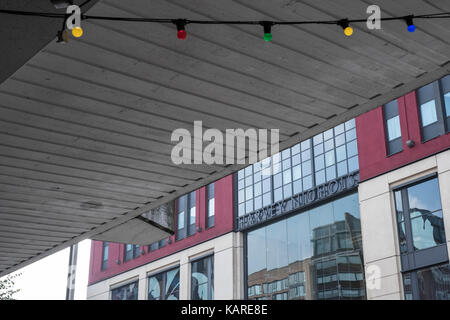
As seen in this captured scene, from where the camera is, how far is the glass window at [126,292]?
36.3 metres

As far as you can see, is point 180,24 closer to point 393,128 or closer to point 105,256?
point 393,128

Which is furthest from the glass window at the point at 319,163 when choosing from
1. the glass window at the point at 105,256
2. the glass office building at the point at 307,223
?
the glass window at the point at 105,256

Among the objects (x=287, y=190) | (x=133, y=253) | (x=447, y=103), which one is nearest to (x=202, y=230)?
(x=287, y=190)

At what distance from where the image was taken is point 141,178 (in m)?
12.0

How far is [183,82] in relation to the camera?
334 inches

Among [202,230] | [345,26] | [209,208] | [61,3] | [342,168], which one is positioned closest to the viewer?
[61,3]

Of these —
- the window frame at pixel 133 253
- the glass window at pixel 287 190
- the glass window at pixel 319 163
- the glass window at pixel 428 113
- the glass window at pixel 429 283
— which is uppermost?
the glass window at pixel 428 113

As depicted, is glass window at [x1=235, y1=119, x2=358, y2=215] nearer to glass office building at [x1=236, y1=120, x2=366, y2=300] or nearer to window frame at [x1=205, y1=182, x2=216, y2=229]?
glass office building at [x1=236, y1=120, x2=366, y2=300]

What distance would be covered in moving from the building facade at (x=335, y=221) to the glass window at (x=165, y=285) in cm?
6

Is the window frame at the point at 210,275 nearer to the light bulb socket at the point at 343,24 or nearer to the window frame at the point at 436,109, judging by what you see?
the window frame at the point at 436,109

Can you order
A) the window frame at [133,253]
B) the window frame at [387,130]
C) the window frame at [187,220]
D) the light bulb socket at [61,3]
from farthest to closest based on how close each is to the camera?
the window frame at [133,253], the window frame at [187,220], the window frame at [387,130], the light bulb socket at [61,3]

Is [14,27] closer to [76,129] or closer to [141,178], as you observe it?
[76,129]

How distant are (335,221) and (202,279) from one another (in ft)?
31.3
